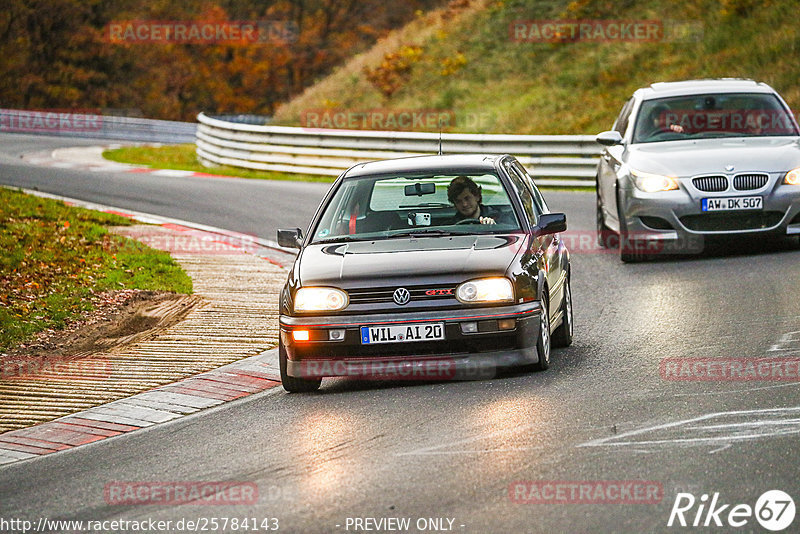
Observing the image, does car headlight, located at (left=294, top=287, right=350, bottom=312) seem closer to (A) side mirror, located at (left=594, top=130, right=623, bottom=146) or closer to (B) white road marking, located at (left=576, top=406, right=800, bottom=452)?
(B) white road marking, located at (left=576, top=406, right=800, bottom=452)

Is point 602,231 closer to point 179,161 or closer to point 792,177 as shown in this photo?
point 792,177

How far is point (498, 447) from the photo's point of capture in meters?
6.81

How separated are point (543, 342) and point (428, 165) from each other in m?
1.80

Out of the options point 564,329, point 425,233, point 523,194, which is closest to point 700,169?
point 523,194

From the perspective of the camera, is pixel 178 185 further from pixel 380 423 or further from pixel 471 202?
pixel 380 423

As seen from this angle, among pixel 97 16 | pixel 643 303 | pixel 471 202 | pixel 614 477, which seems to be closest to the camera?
pixel 614 477

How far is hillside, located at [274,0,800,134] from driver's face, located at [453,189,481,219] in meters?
17.7

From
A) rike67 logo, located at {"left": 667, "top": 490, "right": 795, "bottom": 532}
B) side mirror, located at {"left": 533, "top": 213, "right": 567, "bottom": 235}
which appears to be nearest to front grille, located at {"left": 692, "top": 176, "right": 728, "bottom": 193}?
side mirror, located at {"left": 533, "top": 213, "right": 567, "bottom": 235}

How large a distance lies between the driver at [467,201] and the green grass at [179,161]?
1625cm

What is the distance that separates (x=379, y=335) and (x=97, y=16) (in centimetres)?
6546

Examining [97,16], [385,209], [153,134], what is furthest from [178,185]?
[97,16]

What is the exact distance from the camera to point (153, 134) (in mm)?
48812

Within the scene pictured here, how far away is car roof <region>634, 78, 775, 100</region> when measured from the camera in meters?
14.9

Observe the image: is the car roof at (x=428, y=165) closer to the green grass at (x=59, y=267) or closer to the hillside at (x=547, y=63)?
the green grass at (x=59, y=267)
